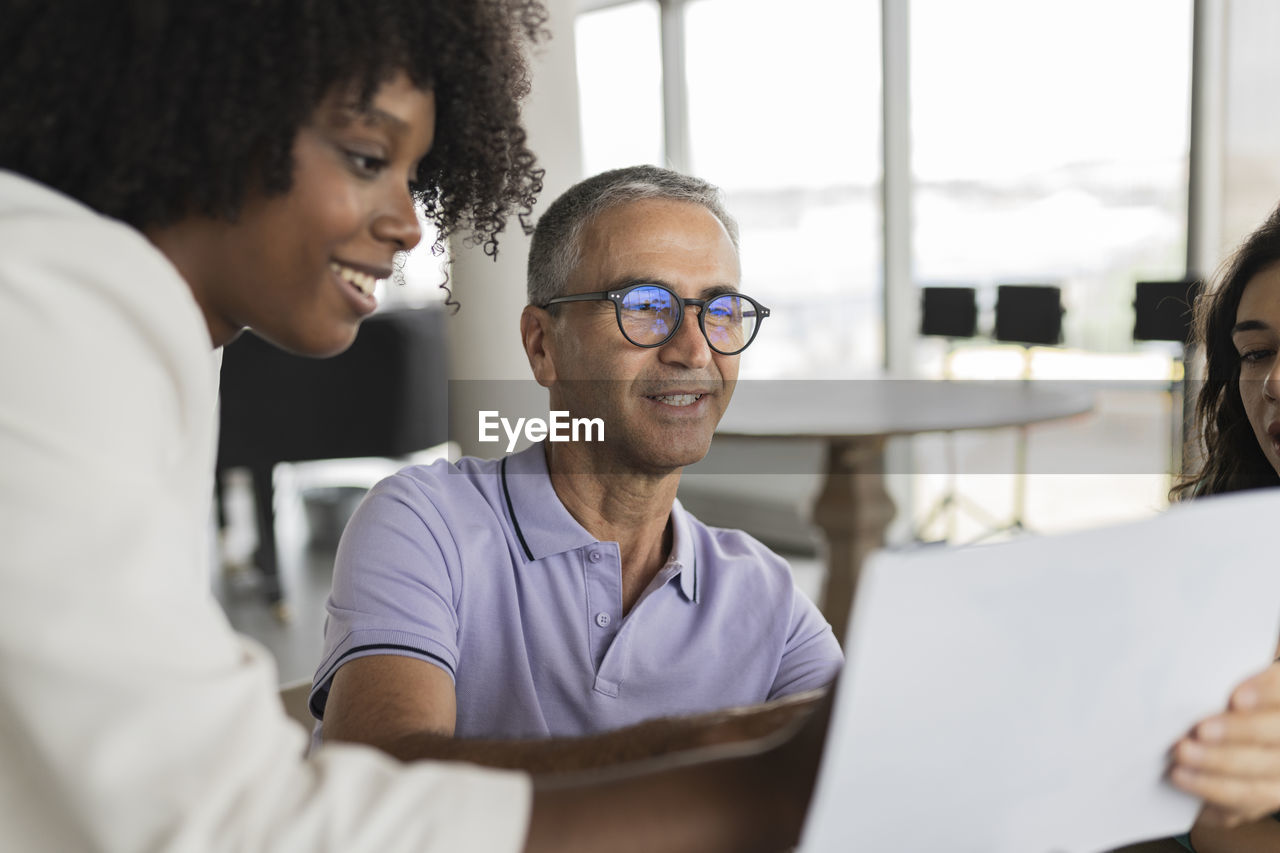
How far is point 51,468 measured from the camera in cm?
62

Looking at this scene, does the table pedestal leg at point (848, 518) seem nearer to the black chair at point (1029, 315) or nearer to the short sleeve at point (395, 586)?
the black chair at point (1029, 315)

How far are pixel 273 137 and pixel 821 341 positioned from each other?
501 cm

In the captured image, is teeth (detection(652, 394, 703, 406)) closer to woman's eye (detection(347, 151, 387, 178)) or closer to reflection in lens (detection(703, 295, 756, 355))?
reflection in lens (detection(703, 295, 756, 355))

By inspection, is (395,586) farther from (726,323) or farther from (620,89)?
(620,89)

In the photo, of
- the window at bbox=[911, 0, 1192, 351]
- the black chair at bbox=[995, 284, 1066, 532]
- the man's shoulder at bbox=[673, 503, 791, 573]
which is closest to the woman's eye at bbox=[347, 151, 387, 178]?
the man's shoulder at bbox=[673, 503, 791, 573]

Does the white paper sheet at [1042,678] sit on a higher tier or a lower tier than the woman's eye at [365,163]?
lower

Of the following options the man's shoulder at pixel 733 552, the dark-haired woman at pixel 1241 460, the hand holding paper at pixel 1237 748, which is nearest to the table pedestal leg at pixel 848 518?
the dark-haired woman at pixel 1241 460

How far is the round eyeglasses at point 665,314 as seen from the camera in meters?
1.50

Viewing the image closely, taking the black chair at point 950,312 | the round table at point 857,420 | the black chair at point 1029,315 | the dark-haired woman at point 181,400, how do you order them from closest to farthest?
the dark-haired woman at point 181,400
the round table at point 857,420
the black chair at point 1029,315
the black chair at point 950,312

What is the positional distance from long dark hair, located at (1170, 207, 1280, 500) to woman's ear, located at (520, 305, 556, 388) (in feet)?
3.08

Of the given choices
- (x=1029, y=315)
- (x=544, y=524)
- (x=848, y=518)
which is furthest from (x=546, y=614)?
(x=1029, y=315)

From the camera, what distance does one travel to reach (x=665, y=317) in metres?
1.52

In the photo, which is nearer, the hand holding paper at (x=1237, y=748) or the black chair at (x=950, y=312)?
the hand holding paper at (x=1237, y=748)

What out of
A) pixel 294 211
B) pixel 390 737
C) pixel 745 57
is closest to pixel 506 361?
pixel 390 737
